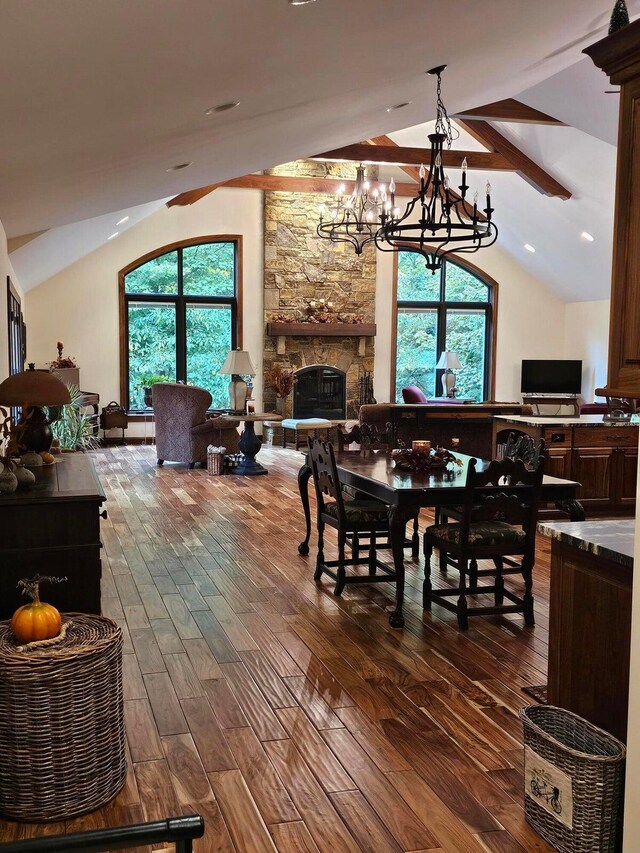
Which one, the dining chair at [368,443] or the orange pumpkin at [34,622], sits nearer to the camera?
the orange pumpkin at [34,622]

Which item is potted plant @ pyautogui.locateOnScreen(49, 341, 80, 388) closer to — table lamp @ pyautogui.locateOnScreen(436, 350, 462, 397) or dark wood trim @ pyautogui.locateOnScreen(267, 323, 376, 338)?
dark wood trim @ pyautogui.locateOnScreen(267, 323, 376, 338)

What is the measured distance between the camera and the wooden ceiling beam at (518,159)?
11.9 m

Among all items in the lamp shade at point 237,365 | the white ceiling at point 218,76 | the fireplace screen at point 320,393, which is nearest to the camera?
the white ceiling at point 218,76

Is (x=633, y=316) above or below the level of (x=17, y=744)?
above

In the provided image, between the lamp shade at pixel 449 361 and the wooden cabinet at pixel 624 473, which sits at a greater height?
the lamp shade at pixel 449 361

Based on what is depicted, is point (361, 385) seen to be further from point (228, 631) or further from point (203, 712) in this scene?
point (203, 712)

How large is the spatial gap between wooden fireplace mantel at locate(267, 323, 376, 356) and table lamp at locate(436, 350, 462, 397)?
1.25m

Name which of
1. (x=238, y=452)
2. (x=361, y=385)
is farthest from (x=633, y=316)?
(x=361, y=385)

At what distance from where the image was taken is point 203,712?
3.40 m

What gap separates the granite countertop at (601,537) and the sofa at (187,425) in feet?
24.8

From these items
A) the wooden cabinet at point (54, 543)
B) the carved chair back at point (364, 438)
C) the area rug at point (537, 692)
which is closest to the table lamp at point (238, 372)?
the carved chair back at point (364, 438)

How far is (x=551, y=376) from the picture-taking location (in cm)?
1445

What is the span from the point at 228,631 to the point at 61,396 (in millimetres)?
1480

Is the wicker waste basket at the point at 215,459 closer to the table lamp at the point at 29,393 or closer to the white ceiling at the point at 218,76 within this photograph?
the white ceiling at the point at 218,76
